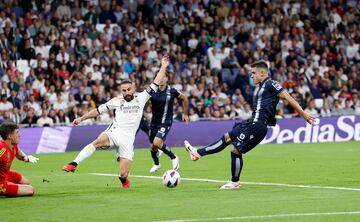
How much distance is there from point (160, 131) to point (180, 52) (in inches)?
574

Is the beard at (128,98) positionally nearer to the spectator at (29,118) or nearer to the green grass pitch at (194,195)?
the green grass pitch at (194,195)

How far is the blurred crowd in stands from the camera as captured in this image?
101 ft

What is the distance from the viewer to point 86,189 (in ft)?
54.2

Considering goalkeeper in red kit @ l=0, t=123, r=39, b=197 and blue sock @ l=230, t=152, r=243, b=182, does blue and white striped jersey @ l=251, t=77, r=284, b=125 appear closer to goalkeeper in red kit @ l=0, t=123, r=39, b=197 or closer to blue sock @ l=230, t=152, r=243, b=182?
blue sock @ l=230, t=152, r=243, b=182

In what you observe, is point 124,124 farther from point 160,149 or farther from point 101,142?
point 160,149

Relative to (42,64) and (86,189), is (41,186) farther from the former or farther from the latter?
(42,64)

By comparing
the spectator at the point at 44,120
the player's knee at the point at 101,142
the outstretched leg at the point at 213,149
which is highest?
the player's knee at the point at 101,142

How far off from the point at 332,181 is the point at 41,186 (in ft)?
18.2

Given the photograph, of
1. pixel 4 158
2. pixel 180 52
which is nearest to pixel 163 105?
pixel 4 158

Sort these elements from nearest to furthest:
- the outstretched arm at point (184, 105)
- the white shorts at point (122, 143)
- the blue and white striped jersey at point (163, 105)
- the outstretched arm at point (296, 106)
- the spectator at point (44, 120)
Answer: the outstretched arm at point (296, 106), the white shorts at point (122, 143), the outstretched arm at point (184, 105), the blue and white striped jersey at point (163, 105), the spectator at point (44, 120)

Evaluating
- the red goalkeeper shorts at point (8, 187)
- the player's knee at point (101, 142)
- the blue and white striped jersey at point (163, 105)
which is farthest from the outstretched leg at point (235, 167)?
the blue and white striped jersey at point (163, 105)

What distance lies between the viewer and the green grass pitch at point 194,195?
493 inches

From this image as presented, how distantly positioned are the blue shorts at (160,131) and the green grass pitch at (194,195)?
85 centimetres

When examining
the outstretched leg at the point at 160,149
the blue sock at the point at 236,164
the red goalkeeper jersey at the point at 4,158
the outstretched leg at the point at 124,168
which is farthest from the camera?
the outstretched leg at the point at 160,149
